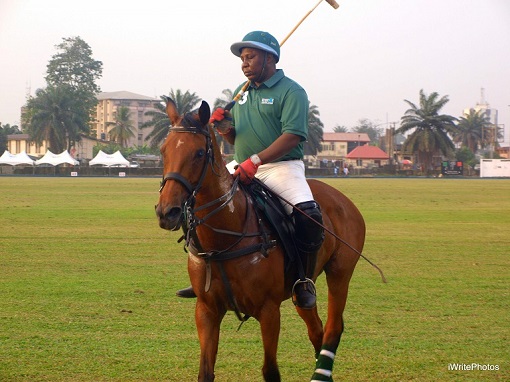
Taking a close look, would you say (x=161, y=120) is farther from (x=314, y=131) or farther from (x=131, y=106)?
(x=131, y=106)

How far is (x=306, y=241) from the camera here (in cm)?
645

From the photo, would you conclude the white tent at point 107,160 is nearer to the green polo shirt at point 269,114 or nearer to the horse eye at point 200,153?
the green polo shirt at point 269,114

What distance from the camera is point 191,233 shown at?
19.0 feet

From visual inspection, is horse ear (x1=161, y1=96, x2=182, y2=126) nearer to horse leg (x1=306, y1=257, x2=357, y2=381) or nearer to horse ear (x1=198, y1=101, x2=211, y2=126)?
horse ear (x1=198, y1=101, x2=211, y2=126)

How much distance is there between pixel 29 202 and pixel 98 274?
22.9 m

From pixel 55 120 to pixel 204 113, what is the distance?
11184cm

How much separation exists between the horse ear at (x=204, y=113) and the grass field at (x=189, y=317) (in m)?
2.57

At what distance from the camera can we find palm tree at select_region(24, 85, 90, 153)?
11300cm

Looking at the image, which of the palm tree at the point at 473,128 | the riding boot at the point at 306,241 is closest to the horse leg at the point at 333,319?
the riding boot at the point at 306,241

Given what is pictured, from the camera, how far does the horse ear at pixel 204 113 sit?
17.7ft

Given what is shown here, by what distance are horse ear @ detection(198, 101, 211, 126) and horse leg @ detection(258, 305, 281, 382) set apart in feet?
4.68

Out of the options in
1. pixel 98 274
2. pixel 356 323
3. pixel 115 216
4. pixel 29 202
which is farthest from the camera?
pixel 29 202

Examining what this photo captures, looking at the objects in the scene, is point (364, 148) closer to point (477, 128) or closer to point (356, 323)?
point (477, 128)

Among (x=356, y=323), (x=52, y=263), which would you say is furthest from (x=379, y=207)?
(x=356, y=323)
